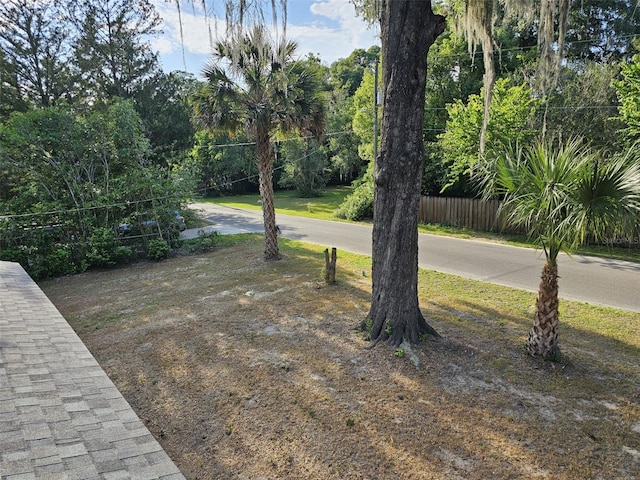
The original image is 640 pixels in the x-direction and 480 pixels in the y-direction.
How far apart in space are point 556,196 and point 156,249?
11.4 m

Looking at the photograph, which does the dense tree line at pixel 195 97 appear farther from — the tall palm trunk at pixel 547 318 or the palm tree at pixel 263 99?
the tall palm trunk at pixel 547 318

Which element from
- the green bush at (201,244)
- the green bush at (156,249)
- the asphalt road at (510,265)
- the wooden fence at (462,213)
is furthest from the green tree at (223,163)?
the green bush at (156,249)

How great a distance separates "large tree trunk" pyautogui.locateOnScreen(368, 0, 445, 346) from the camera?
473 centimetres

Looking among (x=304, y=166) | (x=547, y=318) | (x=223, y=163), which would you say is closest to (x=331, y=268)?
(x=547, y=318)

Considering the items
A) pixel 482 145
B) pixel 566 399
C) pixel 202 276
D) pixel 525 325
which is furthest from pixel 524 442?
pixel 202 276

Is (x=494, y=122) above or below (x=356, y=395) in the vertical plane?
above

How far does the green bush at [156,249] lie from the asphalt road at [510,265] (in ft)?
16.1

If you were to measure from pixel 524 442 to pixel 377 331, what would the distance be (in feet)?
7.46

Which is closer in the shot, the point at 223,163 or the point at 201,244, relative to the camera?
the point at 201,244

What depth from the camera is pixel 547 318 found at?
4730 millimetres

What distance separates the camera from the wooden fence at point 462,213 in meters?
15.1

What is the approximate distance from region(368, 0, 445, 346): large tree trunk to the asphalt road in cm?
214

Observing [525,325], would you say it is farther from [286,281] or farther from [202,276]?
[202,276]

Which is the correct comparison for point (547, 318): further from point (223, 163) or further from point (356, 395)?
point (223, 163)
